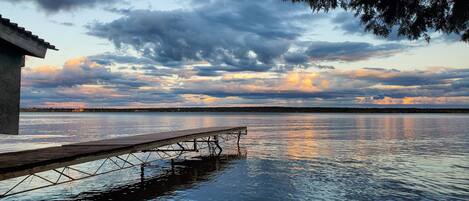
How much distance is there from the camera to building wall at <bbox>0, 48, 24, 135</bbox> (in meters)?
11.7

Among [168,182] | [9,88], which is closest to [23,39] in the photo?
[9,88]

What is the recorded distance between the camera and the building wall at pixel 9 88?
11719mm

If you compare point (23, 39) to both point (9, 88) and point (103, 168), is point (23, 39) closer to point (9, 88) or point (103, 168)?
point (9, 88)

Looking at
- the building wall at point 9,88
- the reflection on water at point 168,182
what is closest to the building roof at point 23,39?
the building wall at point 9,88

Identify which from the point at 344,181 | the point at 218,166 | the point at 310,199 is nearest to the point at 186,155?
the point at 218,166

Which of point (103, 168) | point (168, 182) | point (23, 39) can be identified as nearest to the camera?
point (23, 39)

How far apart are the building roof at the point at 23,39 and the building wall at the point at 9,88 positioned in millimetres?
454

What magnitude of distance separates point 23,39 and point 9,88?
1425 millimetres

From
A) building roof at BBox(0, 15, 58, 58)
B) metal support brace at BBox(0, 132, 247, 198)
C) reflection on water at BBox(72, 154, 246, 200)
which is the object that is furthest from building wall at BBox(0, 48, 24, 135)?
reflection on water at BBox(72, 154, 246, 200)

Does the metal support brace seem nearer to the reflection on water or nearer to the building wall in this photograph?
the reflection on water

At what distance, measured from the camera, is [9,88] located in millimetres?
11938

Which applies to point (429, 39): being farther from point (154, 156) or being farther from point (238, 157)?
point (154, 156)

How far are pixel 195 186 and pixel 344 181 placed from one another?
6077 mm

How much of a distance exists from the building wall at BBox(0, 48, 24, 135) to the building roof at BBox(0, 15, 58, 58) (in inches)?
17.9
